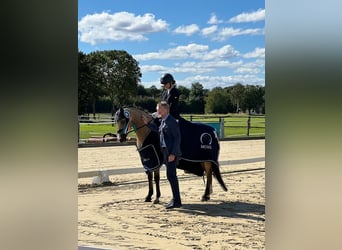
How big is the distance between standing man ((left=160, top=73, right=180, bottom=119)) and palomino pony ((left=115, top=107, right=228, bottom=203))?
126 mm

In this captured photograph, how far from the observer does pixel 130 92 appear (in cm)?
968

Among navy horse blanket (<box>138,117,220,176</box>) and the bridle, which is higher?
the bridle

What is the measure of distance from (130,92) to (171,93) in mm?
4994

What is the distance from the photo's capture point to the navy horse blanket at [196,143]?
4.66 meters

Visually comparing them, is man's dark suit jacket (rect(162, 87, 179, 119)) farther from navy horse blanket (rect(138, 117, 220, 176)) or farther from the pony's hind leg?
the pony's hind leg

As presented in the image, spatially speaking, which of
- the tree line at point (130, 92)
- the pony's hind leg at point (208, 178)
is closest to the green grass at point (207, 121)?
the tree line at point (130, 92)

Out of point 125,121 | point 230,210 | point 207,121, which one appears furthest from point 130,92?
point 230,210

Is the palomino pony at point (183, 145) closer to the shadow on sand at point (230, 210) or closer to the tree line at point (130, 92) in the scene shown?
the shadow on sand at point (230, 210)

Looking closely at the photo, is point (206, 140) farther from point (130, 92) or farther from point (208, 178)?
point (130, 92)

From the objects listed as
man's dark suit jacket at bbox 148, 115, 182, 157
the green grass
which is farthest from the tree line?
man's dark suit jacket at bbox 148, 115, 182, 157

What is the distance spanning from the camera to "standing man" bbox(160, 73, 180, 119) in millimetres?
4680
